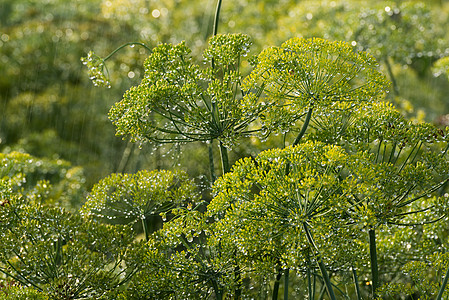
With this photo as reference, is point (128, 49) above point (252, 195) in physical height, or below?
above

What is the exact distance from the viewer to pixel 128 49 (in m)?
7.27

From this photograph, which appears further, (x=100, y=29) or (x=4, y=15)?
(x=4, y=15)

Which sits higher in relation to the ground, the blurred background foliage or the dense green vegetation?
the blurred background foliage

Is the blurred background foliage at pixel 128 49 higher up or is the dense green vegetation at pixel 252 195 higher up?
the blurred background foliage at pixel 128 49

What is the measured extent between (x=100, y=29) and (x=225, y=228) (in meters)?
7.85

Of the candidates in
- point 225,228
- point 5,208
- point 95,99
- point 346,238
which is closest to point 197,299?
point 225,228

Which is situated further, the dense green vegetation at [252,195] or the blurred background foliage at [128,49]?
the blurred background foliage at [128,49]

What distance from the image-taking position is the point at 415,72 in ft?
39.3

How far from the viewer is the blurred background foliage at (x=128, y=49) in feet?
18.3

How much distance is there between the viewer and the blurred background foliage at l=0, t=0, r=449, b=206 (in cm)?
557

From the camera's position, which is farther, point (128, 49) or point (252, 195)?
point (128, 49)

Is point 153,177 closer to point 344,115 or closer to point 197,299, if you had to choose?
point 197,299

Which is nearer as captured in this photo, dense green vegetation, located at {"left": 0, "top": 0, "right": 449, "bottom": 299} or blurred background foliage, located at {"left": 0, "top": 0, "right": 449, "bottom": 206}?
dense green vegetation, located at {"left": 0, "top": 0, "right": 449, "bottom": 299}

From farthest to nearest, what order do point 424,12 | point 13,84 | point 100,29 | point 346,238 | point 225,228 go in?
point 13,84 < point 100,29 < point 424,12 < point 346,238 < point 225,228
